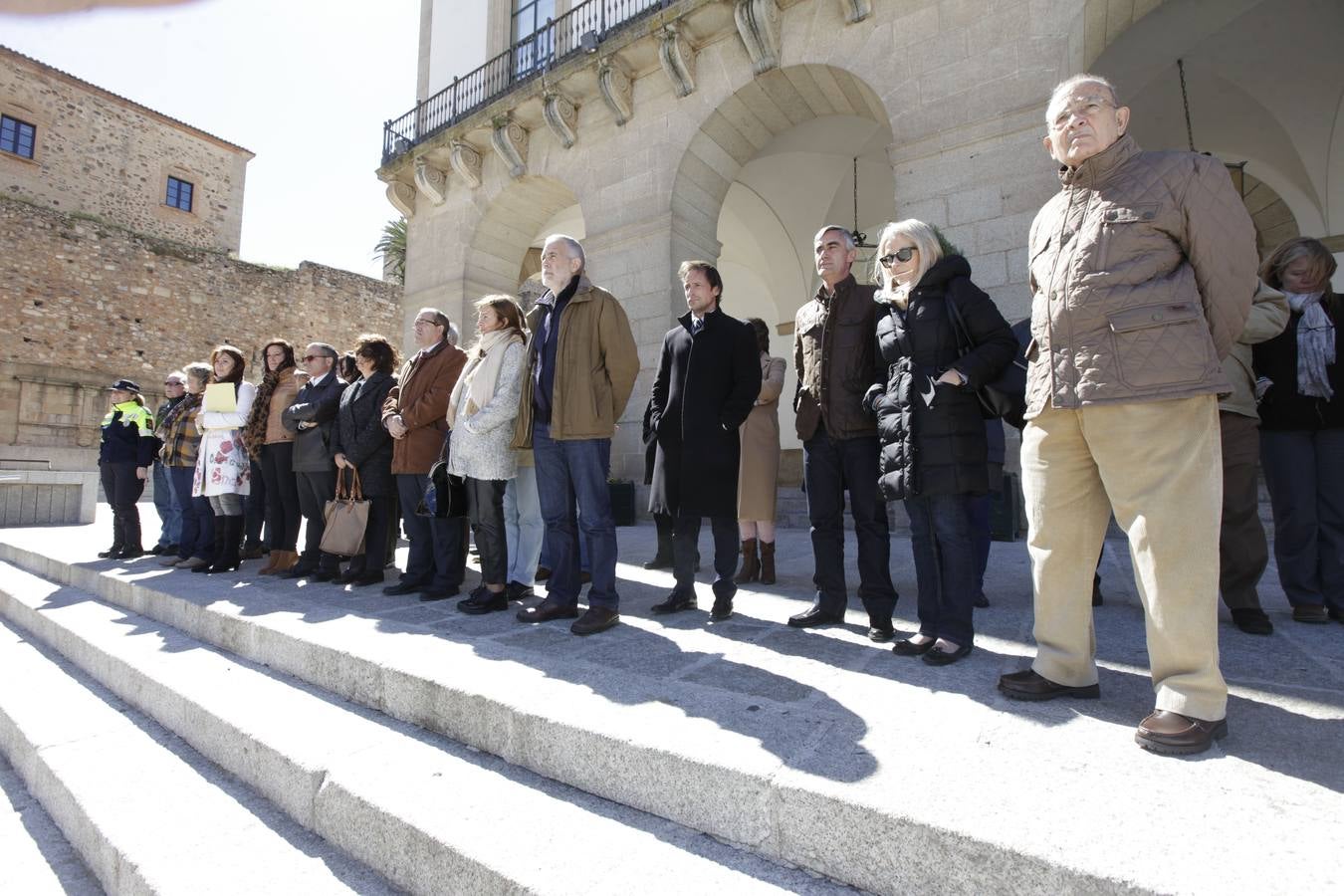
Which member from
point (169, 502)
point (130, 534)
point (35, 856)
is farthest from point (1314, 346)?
point (130, 534)

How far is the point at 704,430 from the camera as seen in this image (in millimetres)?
3352

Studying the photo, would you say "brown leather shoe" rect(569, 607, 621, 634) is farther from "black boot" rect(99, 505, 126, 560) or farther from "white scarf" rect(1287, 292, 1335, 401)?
"black boot" rect(99, 505, 126, 560)

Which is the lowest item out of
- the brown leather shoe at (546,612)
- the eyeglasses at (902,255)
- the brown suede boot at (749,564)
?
the brown leather shoe at (546,612)

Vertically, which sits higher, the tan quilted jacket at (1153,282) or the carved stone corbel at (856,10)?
the carved stone corbel at (856,10)

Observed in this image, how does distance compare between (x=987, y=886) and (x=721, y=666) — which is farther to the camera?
(x=721, y=666)

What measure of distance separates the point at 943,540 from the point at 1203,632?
2.95 feet

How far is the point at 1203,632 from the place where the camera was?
176cm

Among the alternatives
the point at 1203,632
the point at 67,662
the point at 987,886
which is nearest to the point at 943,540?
the point at 1203,632

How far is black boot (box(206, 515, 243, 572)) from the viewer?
5.17m

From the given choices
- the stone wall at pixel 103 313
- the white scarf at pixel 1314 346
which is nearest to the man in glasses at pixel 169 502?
the white scarf at pixel 1314 346

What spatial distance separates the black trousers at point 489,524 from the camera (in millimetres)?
3664

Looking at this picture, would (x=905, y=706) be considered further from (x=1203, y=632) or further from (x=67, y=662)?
(x=67, y=662)

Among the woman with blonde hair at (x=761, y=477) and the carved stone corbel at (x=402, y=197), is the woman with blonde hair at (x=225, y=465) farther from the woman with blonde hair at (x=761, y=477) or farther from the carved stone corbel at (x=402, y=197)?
the carved stone corbel at (x=402, y=197)

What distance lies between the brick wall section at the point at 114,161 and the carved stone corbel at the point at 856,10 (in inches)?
1057
